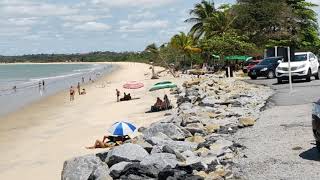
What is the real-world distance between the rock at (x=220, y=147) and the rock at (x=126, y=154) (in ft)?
4.41

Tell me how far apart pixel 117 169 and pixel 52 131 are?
16.0 metres

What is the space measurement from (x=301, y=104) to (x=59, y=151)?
323 inches

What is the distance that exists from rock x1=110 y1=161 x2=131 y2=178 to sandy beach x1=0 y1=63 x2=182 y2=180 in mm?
4046

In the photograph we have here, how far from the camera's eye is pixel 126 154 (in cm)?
1111

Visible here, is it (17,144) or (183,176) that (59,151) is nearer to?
(17,144)

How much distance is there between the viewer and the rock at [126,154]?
431 inches

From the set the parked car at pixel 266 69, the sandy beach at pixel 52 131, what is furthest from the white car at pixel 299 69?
the sandy beach at pixel 52 131

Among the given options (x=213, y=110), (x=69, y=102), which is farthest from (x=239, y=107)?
(x=69, y=102)

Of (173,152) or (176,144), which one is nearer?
(173,152)

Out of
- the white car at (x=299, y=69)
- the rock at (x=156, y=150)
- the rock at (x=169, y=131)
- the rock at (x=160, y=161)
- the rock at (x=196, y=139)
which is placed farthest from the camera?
the white car at (x=299, y=69)

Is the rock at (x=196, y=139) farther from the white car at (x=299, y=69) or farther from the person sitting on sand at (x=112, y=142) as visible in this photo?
the white car at (x=299, y=69)

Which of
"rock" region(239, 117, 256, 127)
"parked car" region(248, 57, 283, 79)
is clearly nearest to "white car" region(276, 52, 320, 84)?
"parked car" region(248, 57, 283, 79)

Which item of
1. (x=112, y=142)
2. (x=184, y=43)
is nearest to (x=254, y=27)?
(x=184, y=43)

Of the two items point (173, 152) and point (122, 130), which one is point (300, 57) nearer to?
point (122, 130)
